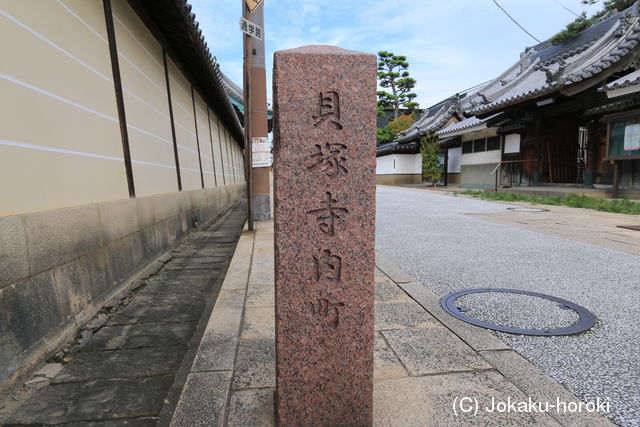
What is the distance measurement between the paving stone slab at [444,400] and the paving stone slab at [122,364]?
1638mm

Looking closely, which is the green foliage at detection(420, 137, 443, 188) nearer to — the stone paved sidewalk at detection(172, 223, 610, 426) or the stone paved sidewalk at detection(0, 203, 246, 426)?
the stone paved sidewalk at detection(0, 203, 246, 426)

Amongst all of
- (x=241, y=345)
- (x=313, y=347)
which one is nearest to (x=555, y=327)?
(x=313, y=347)

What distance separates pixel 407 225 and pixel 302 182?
7592mm

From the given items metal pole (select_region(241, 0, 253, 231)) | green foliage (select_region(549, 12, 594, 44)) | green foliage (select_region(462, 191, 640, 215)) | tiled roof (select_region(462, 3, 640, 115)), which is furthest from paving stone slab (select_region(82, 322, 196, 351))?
green foliage (select_region(549, 12, 594, 44))

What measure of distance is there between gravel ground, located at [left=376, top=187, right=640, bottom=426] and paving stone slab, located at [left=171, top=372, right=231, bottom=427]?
209 centimetres

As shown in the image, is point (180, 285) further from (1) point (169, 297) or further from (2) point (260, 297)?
(2) point (260, 297)

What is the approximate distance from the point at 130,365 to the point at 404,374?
2.07 meters

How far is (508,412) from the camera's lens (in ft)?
6.55

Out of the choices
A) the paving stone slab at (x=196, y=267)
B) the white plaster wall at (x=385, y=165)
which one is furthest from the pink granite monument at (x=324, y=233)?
the white plaster wall at (x=385, y=165)

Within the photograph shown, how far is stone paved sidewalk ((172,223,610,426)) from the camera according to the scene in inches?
77.1

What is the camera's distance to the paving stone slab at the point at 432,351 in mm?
2420

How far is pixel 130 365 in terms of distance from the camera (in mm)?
2791

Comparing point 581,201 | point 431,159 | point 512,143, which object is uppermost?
point 512,143

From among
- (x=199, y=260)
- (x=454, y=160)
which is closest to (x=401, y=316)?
(x=199, y=260)
